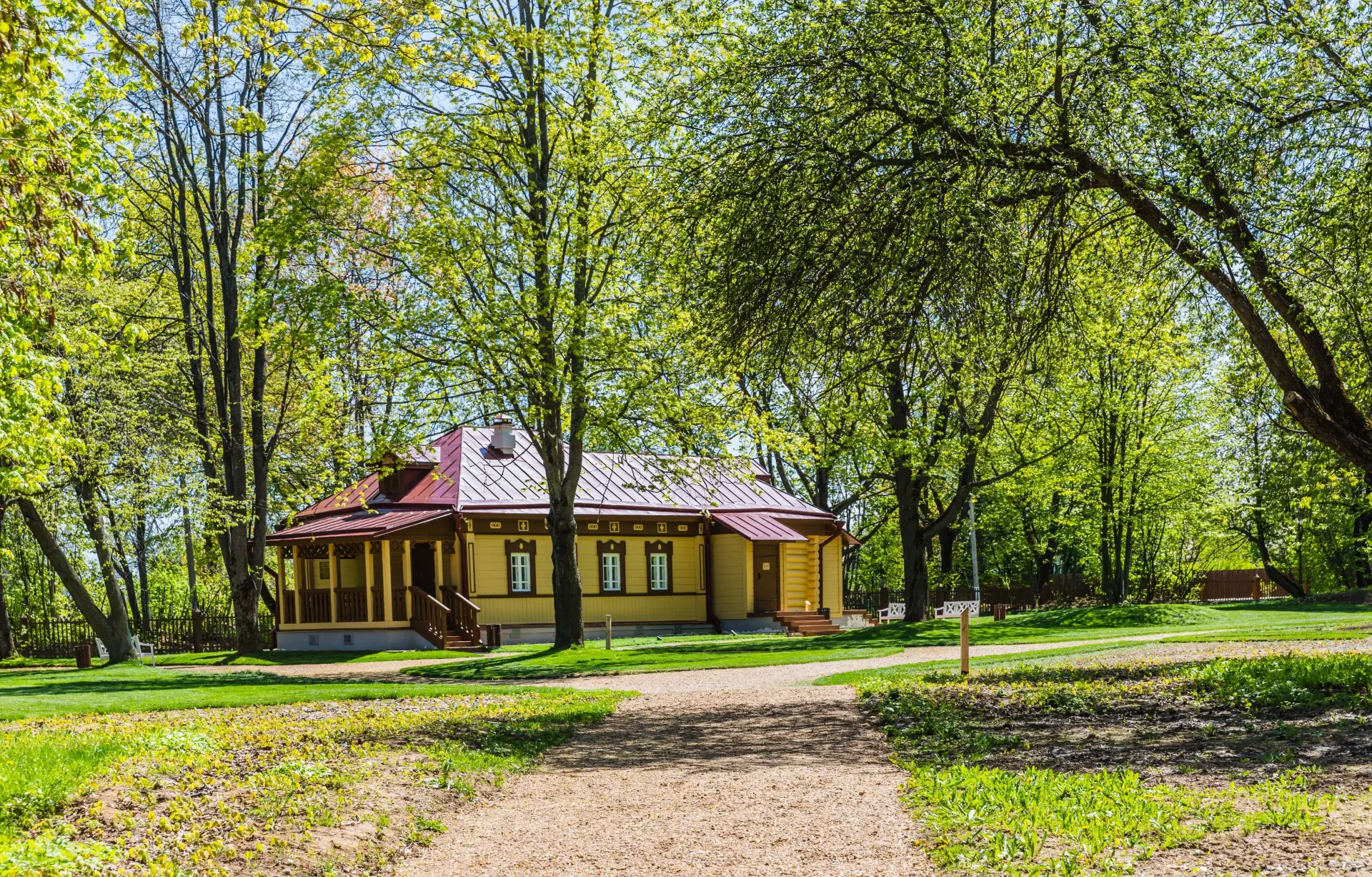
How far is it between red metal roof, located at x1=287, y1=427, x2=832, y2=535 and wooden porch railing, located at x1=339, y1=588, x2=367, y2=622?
2349mm

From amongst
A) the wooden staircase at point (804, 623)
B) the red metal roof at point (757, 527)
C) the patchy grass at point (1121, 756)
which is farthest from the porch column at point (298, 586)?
the patchy grass at point (1121, 756)

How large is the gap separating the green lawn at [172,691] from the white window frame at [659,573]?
15.9 meters

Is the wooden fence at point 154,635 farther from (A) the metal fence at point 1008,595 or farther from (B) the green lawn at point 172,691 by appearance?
(A) the metal fence at point 1008,595

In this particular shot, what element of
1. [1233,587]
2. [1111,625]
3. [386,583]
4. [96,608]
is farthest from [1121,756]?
[1233,587]

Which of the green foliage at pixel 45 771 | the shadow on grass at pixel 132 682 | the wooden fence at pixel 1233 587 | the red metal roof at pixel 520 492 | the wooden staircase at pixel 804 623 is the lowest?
the wooden fence at pixel 1233 587

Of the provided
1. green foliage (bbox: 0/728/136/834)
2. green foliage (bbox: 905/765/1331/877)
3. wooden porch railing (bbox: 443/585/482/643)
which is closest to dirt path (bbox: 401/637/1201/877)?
green foliage (bbox: 905/765/1331/877)

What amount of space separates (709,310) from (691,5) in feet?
13.3

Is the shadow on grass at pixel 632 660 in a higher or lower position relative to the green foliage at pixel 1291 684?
lower

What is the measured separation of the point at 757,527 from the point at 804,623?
3.20 m

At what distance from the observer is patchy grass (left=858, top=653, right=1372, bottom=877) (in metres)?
6.18

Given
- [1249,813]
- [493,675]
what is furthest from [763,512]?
[1249,813]

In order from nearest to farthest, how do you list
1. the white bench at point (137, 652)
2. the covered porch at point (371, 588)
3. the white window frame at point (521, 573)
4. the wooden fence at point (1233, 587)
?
the white bench at point (137, 652) < the covered porch at point (371, 588) < the white window frame at point (521, 573) < the wooden fence at point (1233, 587)

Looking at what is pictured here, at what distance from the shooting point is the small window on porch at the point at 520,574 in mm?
34062

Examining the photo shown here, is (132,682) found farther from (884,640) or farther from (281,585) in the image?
(884,640)
